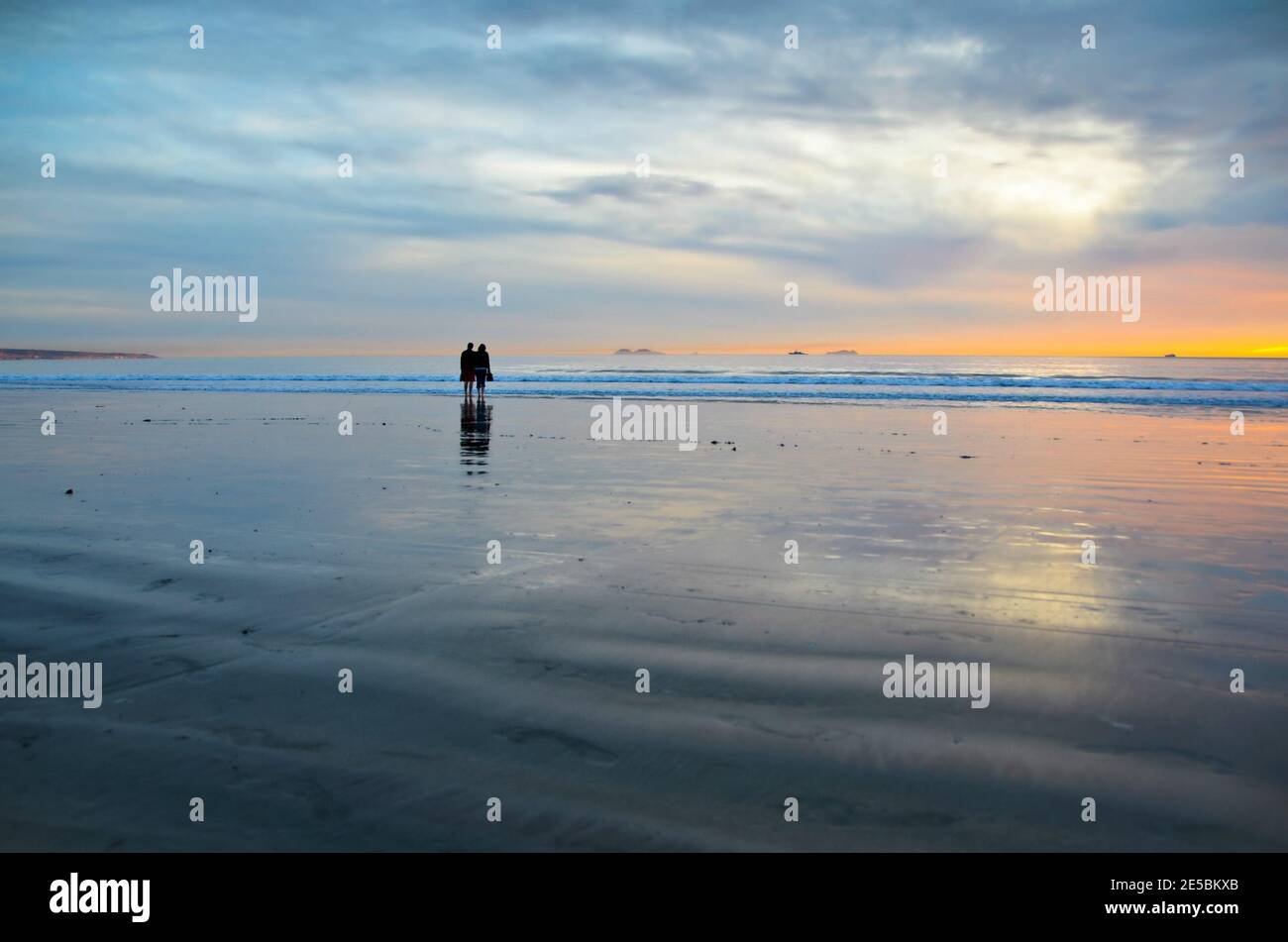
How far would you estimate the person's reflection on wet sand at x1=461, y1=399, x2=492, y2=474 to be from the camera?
14727 mm

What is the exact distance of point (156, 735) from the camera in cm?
419

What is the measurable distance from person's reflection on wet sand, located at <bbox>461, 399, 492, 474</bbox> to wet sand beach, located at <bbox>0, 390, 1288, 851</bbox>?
8.59ft

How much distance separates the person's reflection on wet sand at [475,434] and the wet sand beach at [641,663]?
2.62 meters

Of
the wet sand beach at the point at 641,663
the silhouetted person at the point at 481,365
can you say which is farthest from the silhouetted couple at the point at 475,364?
the wet sand beach at the point at 641,663

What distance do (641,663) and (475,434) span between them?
51.3 ft

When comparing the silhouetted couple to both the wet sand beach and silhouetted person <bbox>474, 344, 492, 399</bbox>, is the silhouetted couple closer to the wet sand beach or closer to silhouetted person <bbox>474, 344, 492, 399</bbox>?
silhouetted person <bbox>474, 344, 492, 399</bbox>

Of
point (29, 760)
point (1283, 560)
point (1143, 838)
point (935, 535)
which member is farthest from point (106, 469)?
point (1283, 560)

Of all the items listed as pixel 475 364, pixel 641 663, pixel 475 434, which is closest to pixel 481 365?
pixel 475 364

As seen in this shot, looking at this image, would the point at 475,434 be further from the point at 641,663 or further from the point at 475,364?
the point at 641,663

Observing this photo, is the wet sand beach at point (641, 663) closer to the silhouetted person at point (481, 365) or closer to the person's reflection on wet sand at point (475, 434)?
the person's reflection on wet sand at point (475, 434)

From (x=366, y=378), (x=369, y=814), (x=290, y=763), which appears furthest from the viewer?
(x=366, y=378)

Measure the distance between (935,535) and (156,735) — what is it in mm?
7184

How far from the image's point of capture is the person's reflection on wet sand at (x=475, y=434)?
48.3ft

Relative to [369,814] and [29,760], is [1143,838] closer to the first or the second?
[369,814]
